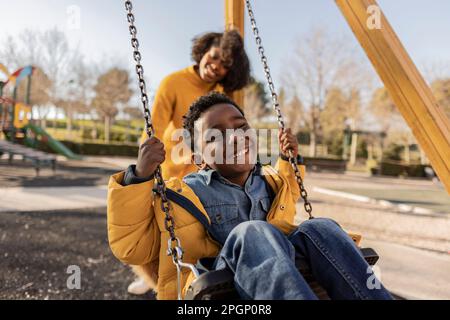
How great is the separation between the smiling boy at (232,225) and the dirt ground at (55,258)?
143cm

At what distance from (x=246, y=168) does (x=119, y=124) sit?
134ft

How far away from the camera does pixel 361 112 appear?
22.4 metres

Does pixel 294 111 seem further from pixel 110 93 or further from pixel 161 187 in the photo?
pixel 161 187

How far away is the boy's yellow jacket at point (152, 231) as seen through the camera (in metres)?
1.18

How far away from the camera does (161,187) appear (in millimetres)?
1176

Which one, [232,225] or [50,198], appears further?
[50,198]

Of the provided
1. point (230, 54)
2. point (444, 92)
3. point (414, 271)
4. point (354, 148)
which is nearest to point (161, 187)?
point (230, 54)

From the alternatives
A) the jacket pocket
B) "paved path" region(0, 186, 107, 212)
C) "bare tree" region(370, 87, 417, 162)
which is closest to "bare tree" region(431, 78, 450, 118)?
"bare tree" region(370, 87, 417, 162)

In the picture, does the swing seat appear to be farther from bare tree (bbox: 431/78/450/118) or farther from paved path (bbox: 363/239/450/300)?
bare tree (bbox: 431/78/450/118)

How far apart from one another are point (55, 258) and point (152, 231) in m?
2.33

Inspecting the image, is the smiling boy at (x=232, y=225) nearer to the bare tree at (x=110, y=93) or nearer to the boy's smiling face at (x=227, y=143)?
the boy's smiling face at (x=227, y=143)

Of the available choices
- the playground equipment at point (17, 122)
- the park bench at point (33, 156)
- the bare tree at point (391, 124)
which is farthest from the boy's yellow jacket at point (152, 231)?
the bare tree at point (391, 124)

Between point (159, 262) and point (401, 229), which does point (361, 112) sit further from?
point (159, 262)

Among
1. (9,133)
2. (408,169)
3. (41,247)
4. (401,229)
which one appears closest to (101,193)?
(41,247)
